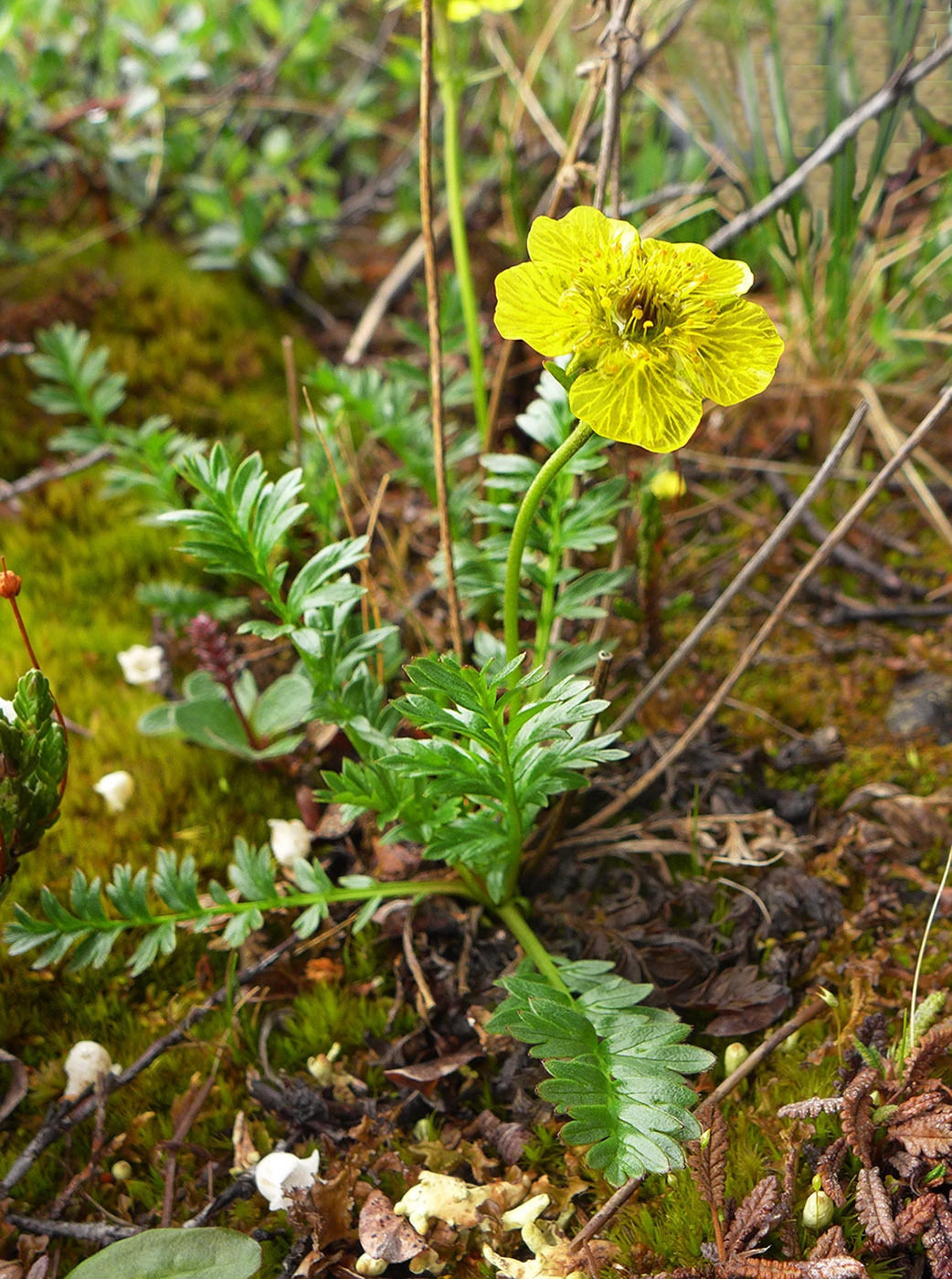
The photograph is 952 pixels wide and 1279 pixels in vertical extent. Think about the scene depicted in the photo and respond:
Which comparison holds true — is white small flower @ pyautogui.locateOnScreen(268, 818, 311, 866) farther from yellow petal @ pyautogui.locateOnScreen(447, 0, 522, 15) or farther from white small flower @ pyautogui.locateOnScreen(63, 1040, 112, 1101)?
yellow petal @ pyautogui.locateOnScreen(447, 0, 522, 15)

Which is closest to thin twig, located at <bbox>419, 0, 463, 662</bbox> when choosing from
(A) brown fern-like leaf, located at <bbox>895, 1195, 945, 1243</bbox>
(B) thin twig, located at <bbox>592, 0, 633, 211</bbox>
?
(B) thin twig, located at <bbox>592, 0, 633, 211</bbox>

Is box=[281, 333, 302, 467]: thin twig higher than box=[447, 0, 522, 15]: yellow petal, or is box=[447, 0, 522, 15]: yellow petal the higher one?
box=[447, 0, 522, 15]: yellow petal

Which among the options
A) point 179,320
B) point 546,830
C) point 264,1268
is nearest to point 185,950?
point 264,1268

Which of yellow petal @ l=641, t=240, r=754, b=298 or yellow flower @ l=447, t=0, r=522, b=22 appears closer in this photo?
yellow petal @ l=641, t=240, r=754, b=298

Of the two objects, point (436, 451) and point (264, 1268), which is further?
point (436, 451)

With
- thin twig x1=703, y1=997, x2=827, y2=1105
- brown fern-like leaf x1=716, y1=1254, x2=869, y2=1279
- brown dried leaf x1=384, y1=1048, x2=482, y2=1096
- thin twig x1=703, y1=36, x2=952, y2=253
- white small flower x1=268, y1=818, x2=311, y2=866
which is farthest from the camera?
thin twig x1=703, y1=36, x2=952, y2=253

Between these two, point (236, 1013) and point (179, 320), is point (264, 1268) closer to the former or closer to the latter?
point (236, 1013)

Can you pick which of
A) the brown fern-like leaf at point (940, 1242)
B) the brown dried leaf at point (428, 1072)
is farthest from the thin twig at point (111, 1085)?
the brown fern-like leaf at point (940, 1242)
